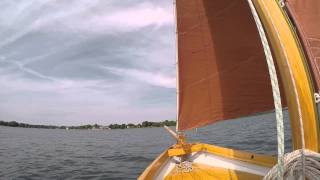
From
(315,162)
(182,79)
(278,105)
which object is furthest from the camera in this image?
(182,79)

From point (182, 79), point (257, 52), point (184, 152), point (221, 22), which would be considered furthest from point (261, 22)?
point (184, 152)

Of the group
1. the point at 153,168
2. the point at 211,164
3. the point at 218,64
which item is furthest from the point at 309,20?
the point at 153,168

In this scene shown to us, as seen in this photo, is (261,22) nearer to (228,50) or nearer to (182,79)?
(228,50)

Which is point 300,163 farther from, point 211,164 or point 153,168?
point 153,168

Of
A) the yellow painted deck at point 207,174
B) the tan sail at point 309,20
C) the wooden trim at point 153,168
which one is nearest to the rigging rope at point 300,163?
the tan sail at point 309,20

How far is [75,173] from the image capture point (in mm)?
25969

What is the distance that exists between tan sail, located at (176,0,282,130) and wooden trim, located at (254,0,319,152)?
123 inches

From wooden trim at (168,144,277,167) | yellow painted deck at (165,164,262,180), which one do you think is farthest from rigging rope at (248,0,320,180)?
yellow painted deck at (165,164,262,180)

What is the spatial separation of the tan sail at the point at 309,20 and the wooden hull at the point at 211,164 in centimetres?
292

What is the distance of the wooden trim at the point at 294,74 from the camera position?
6051 millimetres

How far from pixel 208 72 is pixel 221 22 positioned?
1414 mm

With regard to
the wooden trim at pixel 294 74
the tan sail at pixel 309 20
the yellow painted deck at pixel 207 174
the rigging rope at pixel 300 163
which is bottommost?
the yellow painted deck at pixel 207 174

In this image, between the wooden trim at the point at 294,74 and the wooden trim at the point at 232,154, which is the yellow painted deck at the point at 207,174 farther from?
the wooden trim at the point at 294,74

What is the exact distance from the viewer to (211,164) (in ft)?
34.9
